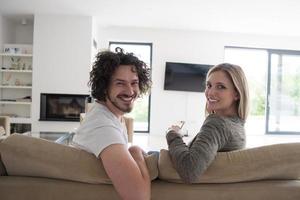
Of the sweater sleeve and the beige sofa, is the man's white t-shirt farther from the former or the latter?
the sweater sleeve

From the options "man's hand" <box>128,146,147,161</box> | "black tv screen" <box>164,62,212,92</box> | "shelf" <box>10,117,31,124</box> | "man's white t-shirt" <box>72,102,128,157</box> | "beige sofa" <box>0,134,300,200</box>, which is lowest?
"shelf" <box>10,117,31,124</box>

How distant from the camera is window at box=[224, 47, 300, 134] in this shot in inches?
272

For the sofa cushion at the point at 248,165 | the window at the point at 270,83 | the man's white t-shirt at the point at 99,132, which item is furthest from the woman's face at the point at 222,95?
the window at the point at 270,83

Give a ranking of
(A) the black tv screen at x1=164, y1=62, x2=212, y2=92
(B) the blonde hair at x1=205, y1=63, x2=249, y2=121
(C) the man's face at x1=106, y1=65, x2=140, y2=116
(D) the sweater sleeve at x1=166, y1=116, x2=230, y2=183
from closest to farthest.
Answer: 1. (D) the sweater sleeve at x1=166, y1=116, x2=230, y2=183
2. (C) the man's face at x1=106, y1=65, x2=140, y2=116
3. (B) the blonde hair at x1=205, y1=63, x2=249, y2=121
4. (A) the black tv screen at x1=164, y1=62, x2=212, y2=92

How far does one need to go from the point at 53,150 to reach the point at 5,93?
539cm

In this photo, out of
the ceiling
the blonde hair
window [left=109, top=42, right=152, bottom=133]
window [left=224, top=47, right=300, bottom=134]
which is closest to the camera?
the blonde hair

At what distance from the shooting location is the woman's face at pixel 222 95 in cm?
136

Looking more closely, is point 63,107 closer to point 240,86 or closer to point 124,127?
point 124,127

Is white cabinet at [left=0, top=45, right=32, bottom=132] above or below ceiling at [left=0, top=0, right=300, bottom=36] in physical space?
below

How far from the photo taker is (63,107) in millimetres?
5672

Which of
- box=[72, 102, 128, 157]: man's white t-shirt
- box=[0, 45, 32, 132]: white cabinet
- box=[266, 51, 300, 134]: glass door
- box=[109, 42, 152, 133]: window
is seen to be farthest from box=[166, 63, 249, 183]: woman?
box=[266, 51, 300, 134]: glass door

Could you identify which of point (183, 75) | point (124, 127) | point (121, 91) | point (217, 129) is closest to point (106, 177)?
point (124, 127)

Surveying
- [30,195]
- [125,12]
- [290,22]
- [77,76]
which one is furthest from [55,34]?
[30,195]

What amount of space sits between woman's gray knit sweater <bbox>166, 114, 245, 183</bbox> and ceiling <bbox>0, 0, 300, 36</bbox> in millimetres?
3681
